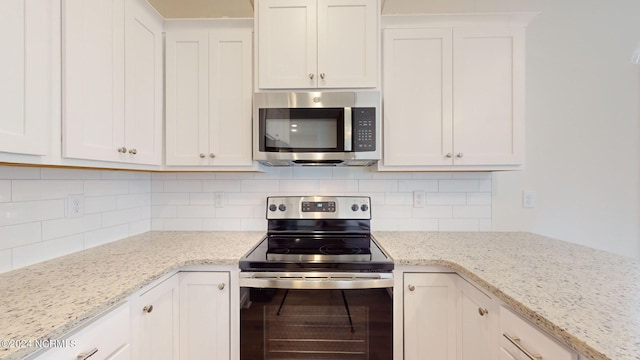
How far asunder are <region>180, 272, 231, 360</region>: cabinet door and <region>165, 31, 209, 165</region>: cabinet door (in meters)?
0.76

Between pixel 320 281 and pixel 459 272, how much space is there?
644mm

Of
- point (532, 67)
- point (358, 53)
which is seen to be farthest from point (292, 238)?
point (532, 67)

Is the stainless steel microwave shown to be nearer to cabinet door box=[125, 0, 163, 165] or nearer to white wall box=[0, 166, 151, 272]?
cabinet door box=[125, 0, 163, 165]

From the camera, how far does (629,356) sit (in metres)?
0.57

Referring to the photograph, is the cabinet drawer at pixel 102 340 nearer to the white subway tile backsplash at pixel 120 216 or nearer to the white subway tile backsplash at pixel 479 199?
the white subway tile backsplash at pixel 120 216

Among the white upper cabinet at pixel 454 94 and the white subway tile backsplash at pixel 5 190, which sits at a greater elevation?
the white upper cabinet at pixel 454 94

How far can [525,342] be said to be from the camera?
33.1 inches

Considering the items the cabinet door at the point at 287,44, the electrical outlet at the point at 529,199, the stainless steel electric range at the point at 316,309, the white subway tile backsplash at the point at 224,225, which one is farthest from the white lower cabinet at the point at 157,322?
the electrical outlet at the point at 529,199

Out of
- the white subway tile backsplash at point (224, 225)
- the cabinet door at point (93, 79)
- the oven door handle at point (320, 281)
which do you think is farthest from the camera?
the white subway tile backsplash at point (224, 225)

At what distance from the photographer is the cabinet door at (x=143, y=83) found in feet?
4.50

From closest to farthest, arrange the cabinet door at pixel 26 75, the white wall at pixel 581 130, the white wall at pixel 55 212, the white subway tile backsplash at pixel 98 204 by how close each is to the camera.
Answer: the cabinet door at pixel 26 75, the white wall at pixel 55 212, the white subway tile backsplash at pixel 98 204, the white wall at pixel 581 130

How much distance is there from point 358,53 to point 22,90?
4.82 feet

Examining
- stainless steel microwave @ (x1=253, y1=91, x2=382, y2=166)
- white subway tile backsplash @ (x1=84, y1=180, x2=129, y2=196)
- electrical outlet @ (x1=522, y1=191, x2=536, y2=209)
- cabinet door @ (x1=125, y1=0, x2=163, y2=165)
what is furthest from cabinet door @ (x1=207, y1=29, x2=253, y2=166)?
electrical outlet @ (x1=522, y1=191, x2=536, y2=209)

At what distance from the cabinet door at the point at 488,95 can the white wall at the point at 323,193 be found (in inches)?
13.5
